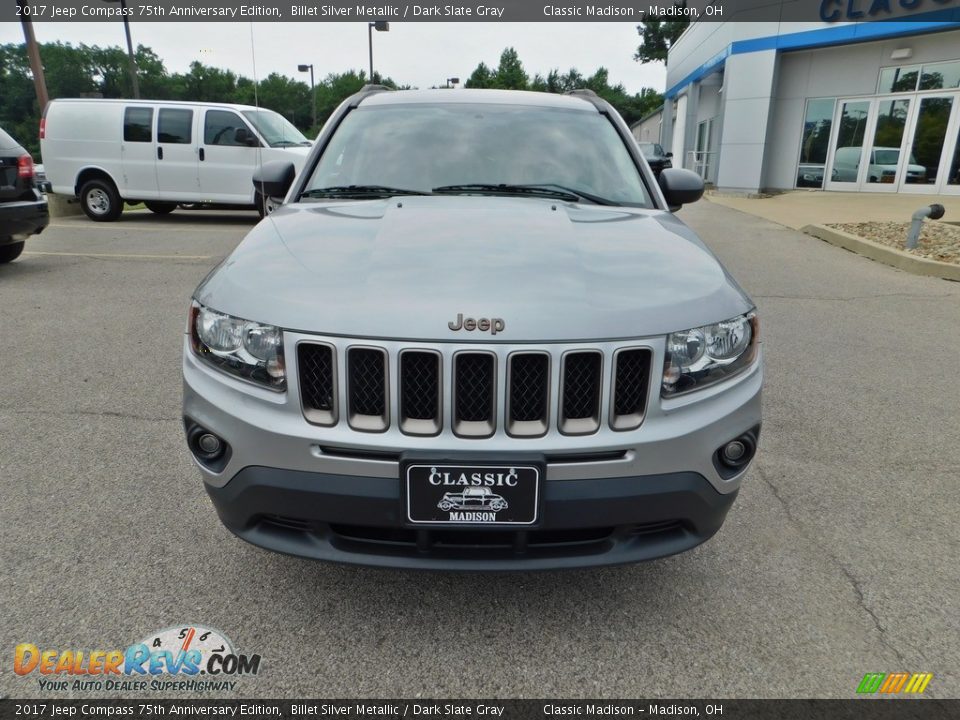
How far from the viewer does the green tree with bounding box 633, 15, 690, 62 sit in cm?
6347

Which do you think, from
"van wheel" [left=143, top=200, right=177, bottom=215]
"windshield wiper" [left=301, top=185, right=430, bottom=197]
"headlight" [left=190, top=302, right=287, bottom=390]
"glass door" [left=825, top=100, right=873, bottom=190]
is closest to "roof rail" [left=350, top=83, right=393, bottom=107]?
"windshield wiper" [left=301, top=185, right=430, bottom=197]

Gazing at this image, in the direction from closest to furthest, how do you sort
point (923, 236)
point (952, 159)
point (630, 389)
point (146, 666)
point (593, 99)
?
point (630, 389) < point (146, 666) < point (593, 99) < point (923, 236) < point (952, 159)

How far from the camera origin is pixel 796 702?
6.42 ft

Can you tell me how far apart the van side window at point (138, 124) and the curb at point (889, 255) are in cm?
1190

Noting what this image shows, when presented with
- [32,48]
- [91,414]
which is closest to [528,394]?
[91,414]

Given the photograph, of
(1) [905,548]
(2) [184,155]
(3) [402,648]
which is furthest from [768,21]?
(3) [402,648]

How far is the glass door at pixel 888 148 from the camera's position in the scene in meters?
18.0

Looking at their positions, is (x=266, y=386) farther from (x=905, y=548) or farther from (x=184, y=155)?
(x=184, y=155)

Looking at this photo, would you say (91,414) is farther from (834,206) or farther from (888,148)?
(888,148)

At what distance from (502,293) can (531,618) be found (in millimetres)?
1136

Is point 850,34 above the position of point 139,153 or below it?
above

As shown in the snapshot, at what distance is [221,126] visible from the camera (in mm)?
11891

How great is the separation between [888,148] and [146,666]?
21.4 metres
